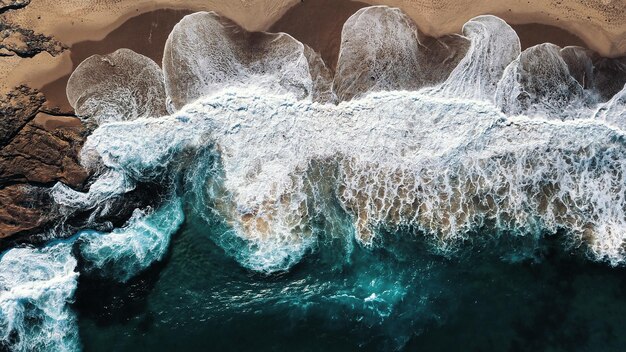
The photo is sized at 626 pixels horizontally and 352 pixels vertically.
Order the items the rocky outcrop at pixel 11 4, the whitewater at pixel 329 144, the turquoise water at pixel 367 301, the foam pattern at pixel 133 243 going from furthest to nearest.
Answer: the foam pattern at pixel 133 243, the whitewater at pixel 329 144, the turquoise water at pixel 367 301, the rocky outcrop at pixel 11 4

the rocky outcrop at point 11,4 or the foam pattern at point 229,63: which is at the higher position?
the rocky outcrop at point 11,4

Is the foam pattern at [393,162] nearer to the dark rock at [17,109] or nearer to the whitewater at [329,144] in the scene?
the whitewater at [329,144]

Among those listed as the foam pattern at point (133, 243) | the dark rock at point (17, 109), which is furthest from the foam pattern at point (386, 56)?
the dark rock at point (17, 109)

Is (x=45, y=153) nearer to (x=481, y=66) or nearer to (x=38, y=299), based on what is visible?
(x=38, y=299)

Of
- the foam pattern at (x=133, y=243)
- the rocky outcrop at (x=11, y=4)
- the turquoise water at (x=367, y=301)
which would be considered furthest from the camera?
the foam pattern at (x=133, y=243)

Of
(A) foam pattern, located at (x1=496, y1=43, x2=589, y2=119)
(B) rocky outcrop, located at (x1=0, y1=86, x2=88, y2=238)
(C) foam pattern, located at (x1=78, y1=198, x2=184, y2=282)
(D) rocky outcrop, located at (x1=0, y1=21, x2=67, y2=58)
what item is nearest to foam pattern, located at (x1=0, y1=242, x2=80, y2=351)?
(C) foam pattern, located at (x1=78, y1=198, x2=184, y2=282)

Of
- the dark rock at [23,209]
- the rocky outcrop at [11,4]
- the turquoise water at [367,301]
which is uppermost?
the rocky outcrop at [11,4]

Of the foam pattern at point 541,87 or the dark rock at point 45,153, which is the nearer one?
the dark rock at point 45,153

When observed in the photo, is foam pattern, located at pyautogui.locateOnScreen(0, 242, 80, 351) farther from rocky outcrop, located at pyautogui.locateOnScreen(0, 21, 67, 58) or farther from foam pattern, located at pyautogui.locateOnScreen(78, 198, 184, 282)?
rocky outcrop, located at pyautogui.locateOnScreen(0, 21, 67, 58)
